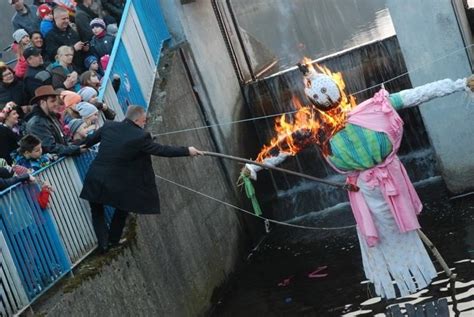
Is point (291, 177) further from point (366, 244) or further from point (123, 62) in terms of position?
point (366, 244)

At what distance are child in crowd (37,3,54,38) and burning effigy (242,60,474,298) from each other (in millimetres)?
6791

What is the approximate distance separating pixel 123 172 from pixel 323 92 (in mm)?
2636

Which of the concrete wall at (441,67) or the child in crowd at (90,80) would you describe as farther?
the concrete wall at (441,67)

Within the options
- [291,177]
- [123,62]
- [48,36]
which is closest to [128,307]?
[123,62]

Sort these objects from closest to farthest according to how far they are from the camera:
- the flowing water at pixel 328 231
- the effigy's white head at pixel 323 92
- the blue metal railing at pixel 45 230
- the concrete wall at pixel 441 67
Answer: the blue metal railing at pixel 45 230 → the effigy's white head at pixel 323 92 → the flowing water at pixel 328 231 → the concrete wall at pixel 441 67

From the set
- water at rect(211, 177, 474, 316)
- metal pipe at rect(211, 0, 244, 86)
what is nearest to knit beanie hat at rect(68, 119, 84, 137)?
water at rect(211, 177, 474, 316)

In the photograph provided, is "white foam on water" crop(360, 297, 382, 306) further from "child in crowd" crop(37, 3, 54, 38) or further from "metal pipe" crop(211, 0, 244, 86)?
"metal pipe" crop(211, 0, 244, 86)

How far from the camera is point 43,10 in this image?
1622 cm

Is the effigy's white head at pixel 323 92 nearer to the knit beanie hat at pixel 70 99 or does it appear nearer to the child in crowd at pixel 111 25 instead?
the knit beanie hat at pixel 70 99

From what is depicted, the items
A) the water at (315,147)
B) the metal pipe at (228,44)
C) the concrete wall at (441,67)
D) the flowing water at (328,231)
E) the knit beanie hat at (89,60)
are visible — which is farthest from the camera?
the metal pipe at (228,44)

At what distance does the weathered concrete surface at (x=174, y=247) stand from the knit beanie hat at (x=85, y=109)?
4.98 ft

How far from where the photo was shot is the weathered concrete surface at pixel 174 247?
35.3 feet

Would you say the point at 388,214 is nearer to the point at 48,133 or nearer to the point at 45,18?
the point at 48,133

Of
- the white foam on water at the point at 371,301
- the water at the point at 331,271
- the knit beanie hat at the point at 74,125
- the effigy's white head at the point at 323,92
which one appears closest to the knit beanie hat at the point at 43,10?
the knit beanie hat at the point at 74,125
